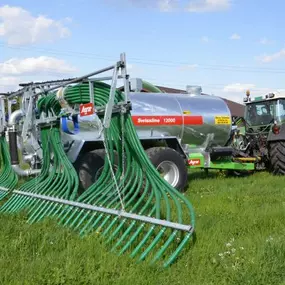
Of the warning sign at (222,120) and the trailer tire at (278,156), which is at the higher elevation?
the warning sign at (222,120)

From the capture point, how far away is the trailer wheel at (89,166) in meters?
7.02

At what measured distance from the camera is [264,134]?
1033 centimetres

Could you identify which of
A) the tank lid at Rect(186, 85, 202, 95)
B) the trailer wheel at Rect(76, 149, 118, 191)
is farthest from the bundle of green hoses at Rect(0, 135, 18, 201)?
the tank lid at Rect(186, 85, 202, 95)

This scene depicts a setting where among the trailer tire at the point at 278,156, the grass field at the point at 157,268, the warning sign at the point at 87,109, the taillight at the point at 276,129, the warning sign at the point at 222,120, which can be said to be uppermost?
the warning sign at the point at 87,109

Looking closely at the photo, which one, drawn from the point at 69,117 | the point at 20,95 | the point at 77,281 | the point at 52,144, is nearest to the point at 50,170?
the point at 52,144

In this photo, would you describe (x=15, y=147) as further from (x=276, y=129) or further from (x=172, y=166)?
(x=276, y=129)

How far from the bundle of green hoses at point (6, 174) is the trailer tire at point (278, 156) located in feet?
17.6

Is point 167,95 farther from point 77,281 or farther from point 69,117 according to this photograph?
point 77,281

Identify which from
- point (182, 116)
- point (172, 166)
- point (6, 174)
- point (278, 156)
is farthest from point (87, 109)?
point (278, 156)

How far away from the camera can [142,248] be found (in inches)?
162

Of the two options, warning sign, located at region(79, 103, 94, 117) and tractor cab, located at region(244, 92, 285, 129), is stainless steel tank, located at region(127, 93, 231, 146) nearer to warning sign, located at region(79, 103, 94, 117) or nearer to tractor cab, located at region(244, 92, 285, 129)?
tractor cab, located at region(244, 92, 285, 129)

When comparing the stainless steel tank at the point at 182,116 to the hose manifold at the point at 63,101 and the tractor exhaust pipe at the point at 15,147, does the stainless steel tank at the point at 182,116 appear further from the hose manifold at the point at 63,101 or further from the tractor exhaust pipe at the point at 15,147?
the tractor exhaust pipe at the point at 15,147

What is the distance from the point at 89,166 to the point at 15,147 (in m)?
1.26

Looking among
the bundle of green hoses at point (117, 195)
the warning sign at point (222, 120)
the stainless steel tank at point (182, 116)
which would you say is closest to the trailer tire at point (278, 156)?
the stainless steel tank at point (182, 116)
